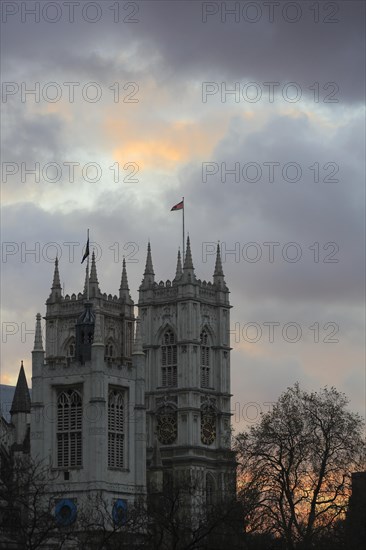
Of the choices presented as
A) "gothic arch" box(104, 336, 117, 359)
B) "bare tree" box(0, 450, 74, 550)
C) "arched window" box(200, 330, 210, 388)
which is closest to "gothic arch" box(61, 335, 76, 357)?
"gothic arch" box(104, 336, 117, 359)

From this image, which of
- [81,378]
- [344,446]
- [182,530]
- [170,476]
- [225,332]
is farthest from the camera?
[225,332]

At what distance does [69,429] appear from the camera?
12419 centimetres

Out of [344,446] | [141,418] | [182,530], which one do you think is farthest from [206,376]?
[182,530]

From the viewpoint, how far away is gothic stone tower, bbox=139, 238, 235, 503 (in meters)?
153

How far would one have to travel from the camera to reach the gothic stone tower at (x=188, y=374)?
503 feet

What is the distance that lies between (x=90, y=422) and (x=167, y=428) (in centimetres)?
3298

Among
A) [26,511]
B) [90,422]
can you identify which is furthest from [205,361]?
[26,511]

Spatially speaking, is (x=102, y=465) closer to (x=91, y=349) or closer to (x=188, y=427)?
(x=91, y=349)

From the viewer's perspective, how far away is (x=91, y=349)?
124812 mm

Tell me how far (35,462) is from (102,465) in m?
5.59

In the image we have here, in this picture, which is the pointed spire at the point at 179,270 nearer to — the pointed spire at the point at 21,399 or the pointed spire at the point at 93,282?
the pointed spire at the point at 93,282

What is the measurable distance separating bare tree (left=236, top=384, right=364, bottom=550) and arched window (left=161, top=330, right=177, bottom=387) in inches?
1525

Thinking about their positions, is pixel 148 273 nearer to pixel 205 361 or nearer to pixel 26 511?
pixel 205 361

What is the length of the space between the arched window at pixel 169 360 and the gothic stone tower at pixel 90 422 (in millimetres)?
26556
